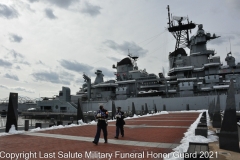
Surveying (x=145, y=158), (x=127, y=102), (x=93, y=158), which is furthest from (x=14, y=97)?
(x=127, y=102)

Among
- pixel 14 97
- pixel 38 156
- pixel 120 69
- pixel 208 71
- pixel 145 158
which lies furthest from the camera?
pixel 120 69

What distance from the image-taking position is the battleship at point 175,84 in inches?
1609

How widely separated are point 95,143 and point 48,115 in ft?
143

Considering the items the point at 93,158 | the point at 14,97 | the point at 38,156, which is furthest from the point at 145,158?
the point at 14,97

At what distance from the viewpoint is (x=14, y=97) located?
12742mm

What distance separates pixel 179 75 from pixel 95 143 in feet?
137

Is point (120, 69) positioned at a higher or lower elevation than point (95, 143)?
higher

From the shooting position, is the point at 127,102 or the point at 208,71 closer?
the point at 208,71

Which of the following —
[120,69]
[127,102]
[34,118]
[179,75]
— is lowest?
[34,118]

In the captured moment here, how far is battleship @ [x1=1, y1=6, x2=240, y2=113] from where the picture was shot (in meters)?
40.9

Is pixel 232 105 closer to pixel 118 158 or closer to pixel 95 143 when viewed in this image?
pixel 118 158

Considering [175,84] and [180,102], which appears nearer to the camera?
[180,102]

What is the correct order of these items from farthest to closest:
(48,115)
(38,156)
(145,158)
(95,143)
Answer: (48,115), (95,143), (38,156), (145,158)

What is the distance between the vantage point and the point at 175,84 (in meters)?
47.8
